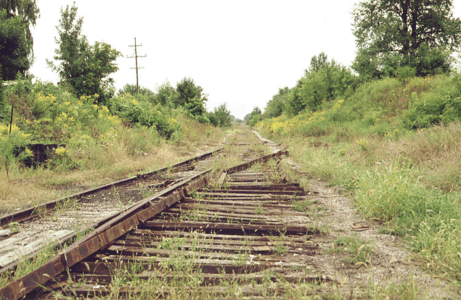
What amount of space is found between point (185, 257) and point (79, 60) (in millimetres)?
14167

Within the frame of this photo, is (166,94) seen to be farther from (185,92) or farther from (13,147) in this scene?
(13,147)

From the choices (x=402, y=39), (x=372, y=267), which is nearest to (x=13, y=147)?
(x=372, y=267)

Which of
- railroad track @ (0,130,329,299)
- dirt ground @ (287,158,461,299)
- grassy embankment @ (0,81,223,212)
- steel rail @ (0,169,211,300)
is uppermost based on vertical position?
grassy embankment @ (0,81,223,212)

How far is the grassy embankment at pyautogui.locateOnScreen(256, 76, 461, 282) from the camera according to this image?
2.74m

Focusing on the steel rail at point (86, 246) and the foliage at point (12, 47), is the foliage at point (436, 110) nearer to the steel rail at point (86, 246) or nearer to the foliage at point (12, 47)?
the steel rail at point (86, 246)

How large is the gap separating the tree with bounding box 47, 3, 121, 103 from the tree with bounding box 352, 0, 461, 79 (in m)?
16.5

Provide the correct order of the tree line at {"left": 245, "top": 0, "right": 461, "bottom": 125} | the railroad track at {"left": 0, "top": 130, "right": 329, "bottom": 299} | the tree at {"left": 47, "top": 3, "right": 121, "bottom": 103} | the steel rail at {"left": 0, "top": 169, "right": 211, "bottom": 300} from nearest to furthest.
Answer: the steel rail at {"left": 0, "top": 169, "right": 211, "bottom": 300}, the railroad track at {"left": 0, "top": 130, "right": 329, "bottom": 299}, the tree at {"left": 47, "top": 3, "right": 121, "bottom": 103}, the tree line at {"left": 245, "top": 0, "right": 461, "bottom": 125}

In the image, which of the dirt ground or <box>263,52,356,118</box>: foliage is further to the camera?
<box>263,52,356,118</box>: foliage

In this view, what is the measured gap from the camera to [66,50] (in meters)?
13.7

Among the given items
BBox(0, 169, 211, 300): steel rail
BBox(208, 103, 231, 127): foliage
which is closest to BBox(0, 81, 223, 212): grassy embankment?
BBox(0, 169, 211, 300): steel rail

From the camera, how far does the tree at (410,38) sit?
17.6 meters

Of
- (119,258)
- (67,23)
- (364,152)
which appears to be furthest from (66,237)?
(67,23)

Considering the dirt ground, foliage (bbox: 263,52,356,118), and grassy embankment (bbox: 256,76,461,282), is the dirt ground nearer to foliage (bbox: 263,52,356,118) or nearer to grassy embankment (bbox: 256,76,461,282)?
grassy embankment (bbox: 256,76,461,282)

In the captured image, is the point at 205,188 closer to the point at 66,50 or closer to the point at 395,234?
the point at 395,234
